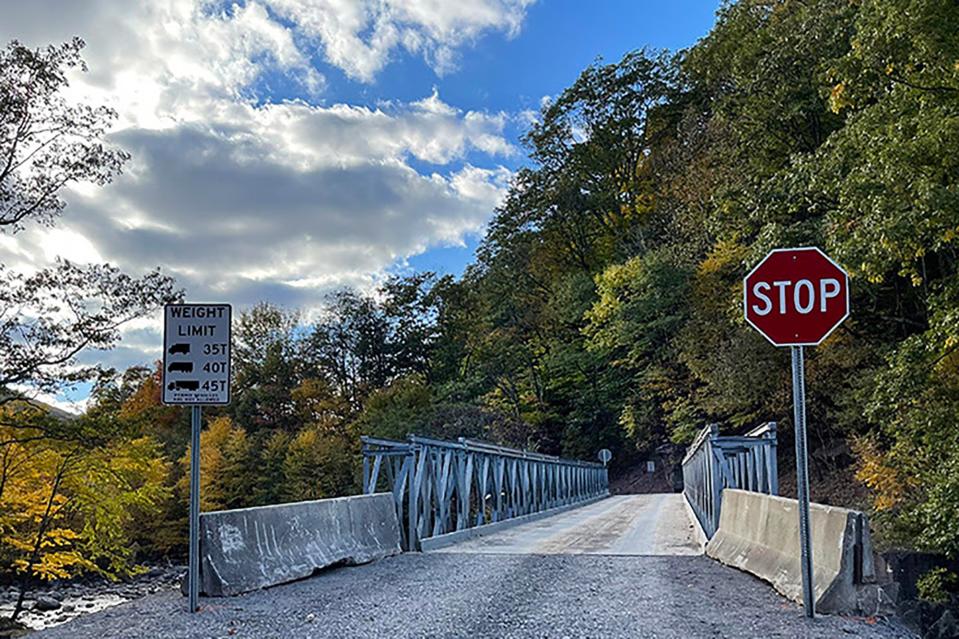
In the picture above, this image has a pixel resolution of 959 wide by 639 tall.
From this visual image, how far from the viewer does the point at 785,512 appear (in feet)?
Answer: 24.1

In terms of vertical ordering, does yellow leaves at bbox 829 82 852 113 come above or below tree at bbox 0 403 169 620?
above

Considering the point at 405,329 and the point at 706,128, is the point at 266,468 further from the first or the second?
the point at 706,128

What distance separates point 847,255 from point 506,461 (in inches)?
327

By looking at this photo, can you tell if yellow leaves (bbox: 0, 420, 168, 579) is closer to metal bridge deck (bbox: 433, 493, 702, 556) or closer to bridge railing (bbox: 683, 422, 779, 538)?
metal bridge deck (bbox: 433, 493, 702, 556)

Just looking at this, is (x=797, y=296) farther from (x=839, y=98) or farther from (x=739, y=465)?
(x=839, y=98)

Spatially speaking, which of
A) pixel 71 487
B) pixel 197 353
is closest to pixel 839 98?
pixel 197 353

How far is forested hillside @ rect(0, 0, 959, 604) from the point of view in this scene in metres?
14.5

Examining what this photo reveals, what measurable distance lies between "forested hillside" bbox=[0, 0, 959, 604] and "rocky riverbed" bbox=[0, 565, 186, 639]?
249 centimetres

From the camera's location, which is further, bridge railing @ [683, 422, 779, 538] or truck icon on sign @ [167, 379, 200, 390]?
bridge railing @ [683, 422, 779, 538]

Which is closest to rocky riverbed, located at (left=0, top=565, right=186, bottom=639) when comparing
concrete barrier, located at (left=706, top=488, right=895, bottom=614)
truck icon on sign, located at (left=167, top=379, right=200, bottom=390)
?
truck icon on sign, located at (left=167, top=379, right=200, bottom=390)

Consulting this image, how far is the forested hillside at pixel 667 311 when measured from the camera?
47.5ft

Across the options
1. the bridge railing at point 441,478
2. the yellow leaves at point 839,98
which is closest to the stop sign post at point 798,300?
the bridge railing at point 441,478

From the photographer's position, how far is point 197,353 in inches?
265

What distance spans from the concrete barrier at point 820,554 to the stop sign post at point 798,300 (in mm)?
302
